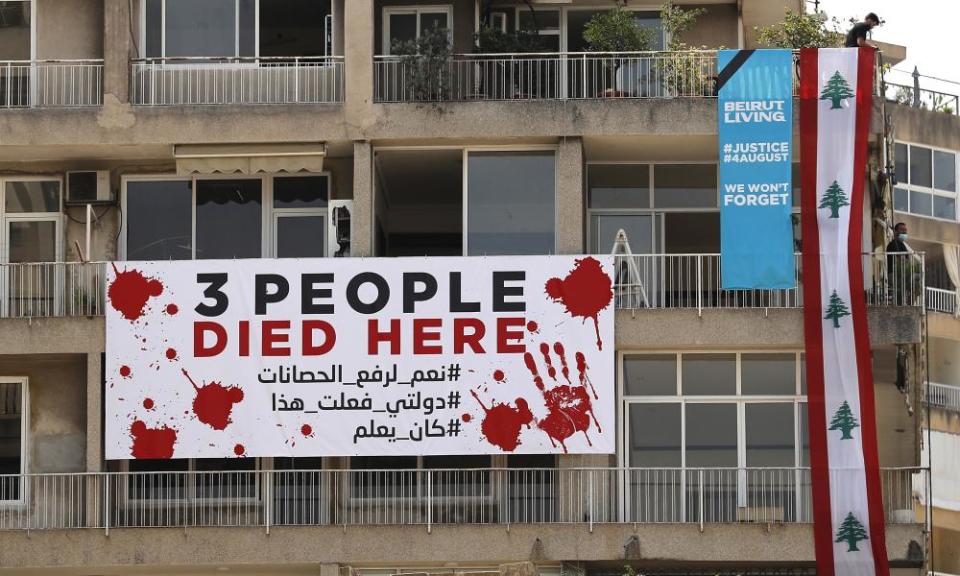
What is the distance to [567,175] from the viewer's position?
35781 millimetres

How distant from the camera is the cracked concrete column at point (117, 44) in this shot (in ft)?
120

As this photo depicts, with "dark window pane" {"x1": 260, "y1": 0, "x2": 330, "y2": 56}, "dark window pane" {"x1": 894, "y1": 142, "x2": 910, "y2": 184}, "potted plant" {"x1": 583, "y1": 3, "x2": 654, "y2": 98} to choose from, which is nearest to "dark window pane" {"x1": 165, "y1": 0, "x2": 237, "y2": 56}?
"dark window pane" {"x1": 260, "y1": 0, "x2": 330, "y2": 56}

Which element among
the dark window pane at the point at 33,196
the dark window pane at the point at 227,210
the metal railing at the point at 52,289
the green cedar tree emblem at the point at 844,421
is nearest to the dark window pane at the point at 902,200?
the green cedar tree emblem at the point at 844,421

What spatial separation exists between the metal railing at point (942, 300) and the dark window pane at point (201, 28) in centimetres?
2205

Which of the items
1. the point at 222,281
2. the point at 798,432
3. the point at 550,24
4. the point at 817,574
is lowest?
the point at 817,574

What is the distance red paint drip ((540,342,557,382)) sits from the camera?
34.9 metres

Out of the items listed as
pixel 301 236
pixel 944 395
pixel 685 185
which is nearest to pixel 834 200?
pixel 685 185

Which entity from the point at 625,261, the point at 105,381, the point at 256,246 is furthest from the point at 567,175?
the point at 105,381

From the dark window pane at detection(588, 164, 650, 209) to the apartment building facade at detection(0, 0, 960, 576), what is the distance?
0.05 m

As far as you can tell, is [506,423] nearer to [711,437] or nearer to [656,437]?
[656,437]

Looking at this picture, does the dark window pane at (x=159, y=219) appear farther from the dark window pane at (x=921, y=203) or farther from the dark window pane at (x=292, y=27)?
the dark window pane at (x=921, y=203)

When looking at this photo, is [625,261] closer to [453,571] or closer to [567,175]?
[567,175]

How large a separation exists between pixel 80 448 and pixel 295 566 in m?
4.31

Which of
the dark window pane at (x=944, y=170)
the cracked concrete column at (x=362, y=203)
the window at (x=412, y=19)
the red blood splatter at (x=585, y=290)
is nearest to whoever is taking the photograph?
the red blood splatter at (x=585, y=290)
